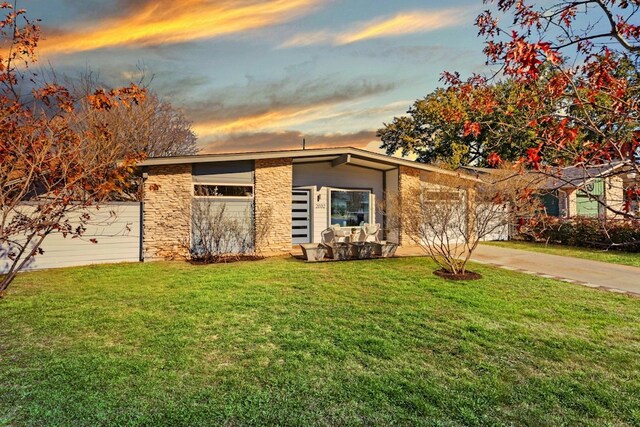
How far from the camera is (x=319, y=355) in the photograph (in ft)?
13.3

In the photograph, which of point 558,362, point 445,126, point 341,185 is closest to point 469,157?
point 445,126

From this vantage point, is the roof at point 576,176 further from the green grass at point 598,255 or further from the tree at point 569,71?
the green grass at point 598,255

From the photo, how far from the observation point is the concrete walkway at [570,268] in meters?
8.01

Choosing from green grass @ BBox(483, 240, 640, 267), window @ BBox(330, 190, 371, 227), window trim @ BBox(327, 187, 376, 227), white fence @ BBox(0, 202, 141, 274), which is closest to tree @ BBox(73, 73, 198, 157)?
white fence @ BBox(0, 202, 141, 274)

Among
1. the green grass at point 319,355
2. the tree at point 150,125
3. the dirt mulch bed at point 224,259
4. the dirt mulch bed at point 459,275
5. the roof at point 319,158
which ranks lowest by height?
the green grass at point 319,355

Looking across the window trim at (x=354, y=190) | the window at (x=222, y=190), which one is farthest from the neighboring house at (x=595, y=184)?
the window trim at (x=354, y=190)

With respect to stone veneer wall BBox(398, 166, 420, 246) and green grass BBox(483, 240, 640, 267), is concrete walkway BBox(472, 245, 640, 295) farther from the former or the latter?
stone veneer wall BBox(398, 166, 420, 246)

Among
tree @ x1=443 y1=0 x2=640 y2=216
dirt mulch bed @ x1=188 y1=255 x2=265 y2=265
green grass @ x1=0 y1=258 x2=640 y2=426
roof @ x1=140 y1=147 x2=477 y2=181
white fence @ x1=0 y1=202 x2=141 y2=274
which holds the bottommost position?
green grass @ x1=0 y1=258 x2=640 y2=426

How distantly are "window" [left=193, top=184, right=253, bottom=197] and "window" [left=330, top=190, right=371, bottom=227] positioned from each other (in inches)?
169

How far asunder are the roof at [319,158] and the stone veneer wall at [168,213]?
0.44 meters

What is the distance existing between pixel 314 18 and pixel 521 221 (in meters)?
6.34

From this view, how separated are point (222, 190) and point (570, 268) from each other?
10.7m

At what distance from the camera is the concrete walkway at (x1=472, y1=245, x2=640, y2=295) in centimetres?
801

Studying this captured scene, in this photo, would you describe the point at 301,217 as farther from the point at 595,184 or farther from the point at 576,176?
the point at 576,176
